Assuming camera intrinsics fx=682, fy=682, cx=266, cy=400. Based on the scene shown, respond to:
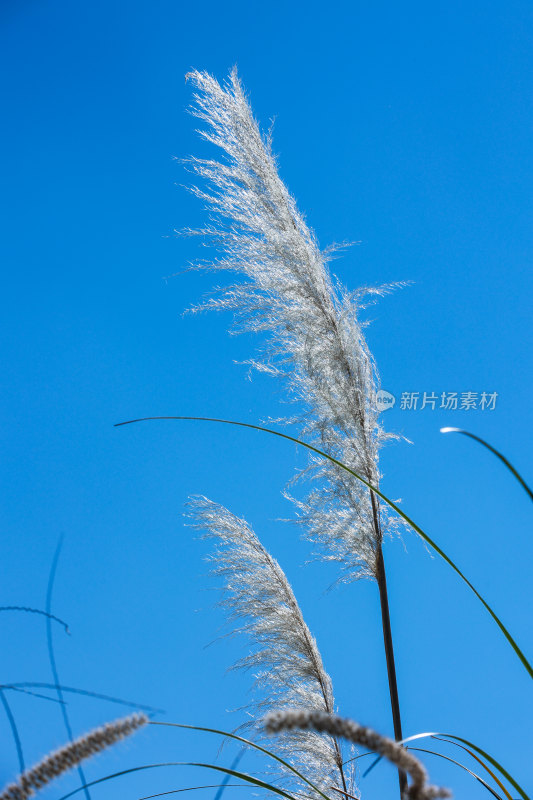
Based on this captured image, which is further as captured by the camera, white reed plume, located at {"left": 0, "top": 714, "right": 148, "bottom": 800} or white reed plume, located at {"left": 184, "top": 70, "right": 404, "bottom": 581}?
white reed plume, located at {"left": 184, "top": 70, "right": 404, "bottom": 581}

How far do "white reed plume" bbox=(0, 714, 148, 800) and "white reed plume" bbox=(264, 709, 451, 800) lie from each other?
11 cm

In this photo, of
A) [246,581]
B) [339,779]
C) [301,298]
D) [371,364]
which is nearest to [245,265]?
[301,298]

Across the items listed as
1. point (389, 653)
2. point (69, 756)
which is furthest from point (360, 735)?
point (389, 653)

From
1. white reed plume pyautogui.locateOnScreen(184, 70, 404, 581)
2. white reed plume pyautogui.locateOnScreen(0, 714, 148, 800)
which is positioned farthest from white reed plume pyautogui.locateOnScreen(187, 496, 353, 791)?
white reed plume pyautogui.locateOnScreen(0, 714, 148, 800)

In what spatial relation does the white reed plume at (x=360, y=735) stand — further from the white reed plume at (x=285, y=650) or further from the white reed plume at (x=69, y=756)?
the white reed plume at (x=285, y=650)

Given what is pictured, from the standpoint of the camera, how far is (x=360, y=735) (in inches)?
16.7

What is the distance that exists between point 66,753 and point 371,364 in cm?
191

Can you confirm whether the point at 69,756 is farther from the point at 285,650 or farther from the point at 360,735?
the point at 285,650

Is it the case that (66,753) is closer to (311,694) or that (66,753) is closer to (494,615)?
(494,615)

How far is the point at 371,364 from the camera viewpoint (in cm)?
227

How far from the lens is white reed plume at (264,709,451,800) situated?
1.35 ft

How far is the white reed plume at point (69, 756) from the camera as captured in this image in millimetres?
442

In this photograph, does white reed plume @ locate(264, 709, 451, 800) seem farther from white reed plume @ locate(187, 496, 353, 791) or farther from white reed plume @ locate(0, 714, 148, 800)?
white reed plume @ locate(187, 496, 353, 791)

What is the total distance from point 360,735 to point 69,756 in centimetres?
19
